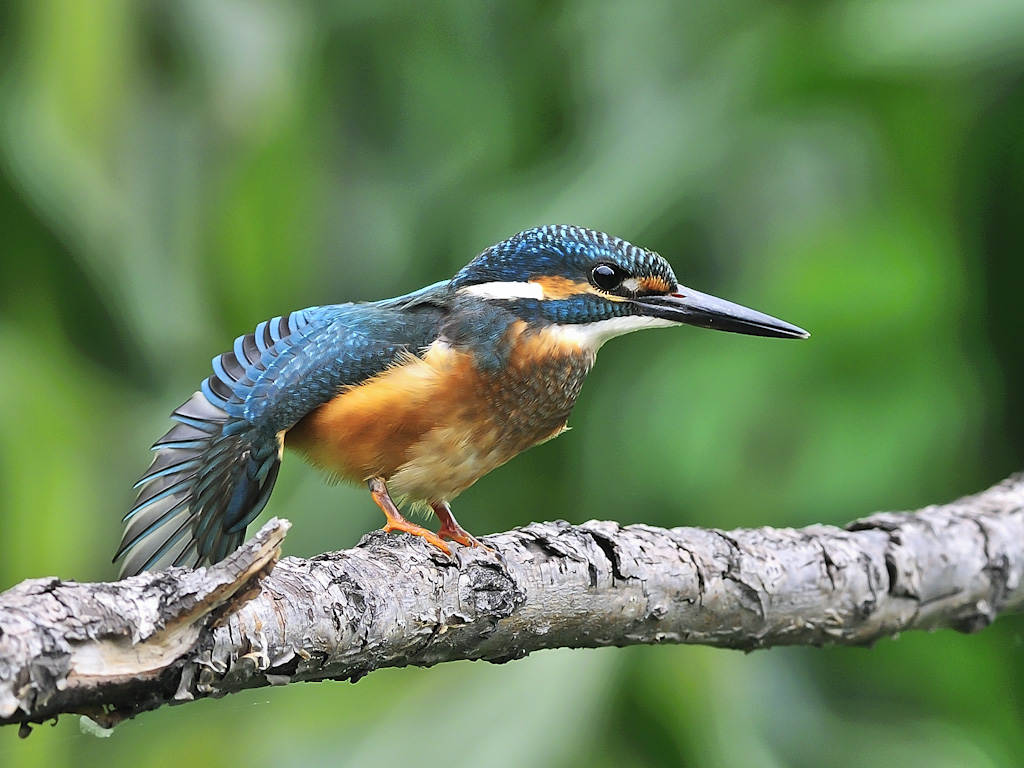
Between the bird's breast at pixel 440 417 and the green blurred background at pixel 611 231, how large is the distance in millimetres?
707

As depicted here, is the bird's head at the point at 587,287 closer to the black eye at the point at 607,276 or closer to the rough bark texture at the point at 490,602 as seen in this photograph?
the black eye at the point at 607,276

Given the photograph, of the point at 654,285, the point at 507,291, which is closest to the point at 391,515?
the point at 507,291

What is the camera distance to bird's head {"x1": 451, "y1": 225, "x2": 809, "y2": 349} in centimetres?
137

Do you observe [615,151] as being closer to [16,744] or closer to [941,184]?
[941,184]

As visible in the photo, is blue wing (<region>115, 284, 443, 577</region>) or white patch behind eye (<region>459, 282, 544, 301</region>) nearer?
blue wing (<region>115, 284, 443, 577</region>)

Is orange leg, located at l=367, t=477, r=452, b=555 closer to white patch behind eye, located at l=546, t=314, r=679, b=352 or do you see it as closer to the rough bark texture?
the rough bark texture

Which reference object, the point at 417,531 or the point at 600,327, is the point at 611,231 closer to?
the point at 600,327

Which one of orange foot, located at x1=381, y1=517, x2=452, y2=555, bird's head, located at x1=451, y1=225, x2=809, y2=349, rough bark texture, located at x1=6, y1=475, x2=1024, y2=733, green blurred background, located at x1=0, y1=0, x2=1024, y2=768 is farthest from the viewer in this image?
green blurred background, located at x1=0, y1=0, x2=1024, y2=768

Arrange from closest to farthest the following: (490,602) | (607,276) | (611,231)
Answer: (490,602), (607,276), (611,231)

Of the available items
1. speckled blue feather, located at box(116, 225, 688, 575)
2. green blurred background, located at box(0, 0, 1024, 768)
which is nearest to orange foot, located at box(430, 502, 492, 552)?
speckled blue feather, located at box(116, 225, 688, 575)

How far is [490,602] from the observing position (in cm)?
113

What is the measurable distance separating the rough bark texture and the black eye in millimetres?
306

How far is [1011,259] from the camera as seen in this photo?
2289mm

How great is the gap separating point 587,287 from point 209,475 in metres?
0.52
